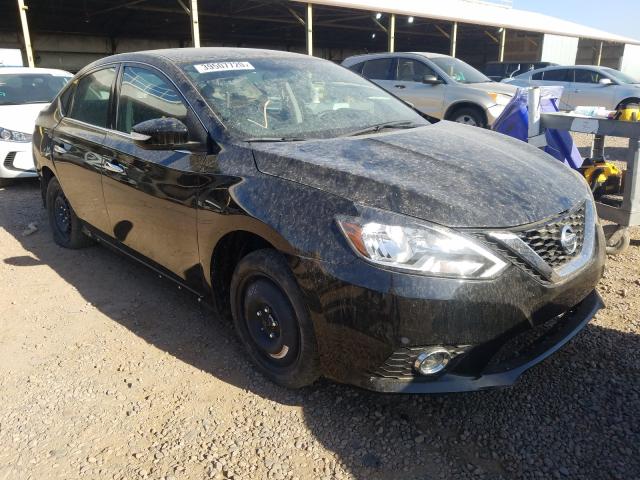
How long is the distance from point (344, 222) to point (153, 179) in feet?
4.72

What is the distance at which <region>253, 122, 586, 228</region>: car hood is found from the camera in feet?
7.04

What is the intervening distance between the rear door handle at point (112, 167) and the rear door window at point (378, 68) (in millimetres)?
8339

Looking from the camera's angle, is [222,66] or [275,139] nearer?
[275,139]

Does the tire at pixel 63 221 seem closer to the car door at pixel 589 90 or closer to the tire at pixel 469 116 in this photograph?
the tire at pixel 469 116

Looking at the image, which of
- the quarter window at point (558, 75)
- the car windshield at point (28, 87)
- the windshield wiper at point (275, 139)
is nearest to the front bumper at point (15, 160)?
the car windshield at point (28, 87)

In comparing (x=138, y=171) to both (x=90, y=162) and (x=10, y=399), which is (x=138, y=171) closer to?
(x=90, y=162)

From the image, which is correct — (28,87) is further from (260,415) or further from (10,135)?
(260,415)

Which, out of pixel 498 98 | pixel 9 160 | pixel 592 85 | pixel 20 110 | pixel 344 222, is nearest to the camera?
pixel 344 222

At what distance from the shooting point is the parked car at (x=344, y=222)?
6.75ft

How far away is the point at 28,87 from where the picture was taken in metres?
7.93

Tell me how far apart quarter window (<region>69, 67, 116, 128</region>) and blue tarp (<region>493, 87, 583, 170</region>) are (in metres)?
3.39

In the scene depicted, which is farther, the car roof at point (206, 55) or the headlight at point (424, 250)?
the car roof at point (206, 55)

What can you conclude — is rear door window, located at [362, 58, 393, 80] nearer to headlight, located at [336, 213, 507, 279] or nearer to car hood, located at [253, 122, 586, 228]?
car hood, located at [253, 122, 586, 228]

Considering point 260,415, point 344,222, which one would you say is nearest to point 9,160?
point 260,415
